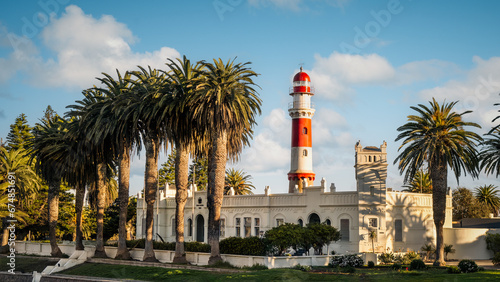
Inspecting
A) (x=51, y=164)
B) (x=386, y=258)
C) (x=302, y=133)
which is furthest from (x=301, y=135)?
(x=51, y=164)

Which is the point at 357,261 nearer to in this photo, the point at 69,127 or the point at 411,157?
the point at 411,157

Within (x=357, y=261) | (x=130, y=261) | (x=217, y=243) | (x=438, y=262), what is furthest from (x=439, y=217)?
(x=130, y=261)

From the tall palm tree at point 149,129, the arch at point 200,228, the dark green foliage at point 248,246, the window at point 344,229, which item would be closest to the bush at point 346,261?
the dark green foliage at point 248,246

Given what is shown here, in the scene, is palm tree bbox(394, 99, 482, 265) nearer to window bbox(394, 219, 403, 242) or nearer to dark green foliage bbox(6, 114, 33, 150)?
window bbox(394, 219, 403, 242)

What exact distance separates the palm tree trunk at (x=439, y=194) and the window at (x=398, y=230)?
6050 millimetres

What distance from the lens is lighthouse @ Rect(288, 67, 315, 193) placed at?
5975 cm

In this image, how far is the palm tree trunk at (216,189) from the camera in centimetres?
3862

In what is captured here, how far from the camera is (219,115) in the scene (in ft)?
127

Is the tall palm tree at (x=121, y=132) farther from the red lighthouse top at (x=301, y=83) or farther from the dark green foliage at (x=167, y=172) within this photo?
the dark green foliage at (x=167, y=172)

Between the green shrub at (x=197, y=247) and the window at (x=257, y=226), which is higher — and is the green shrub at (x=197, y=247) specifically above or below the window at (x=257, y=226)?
below

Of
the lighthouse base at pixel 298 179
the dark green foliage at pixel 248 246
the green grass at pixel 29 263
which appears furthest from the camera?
the lighthouse base at pixel 298 179

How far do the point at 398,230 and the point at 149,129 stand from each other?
918 inches

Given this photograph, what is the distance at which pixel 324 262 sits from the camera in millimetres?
39156

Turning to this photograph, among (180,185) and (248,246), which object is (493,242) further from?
(180,185)
